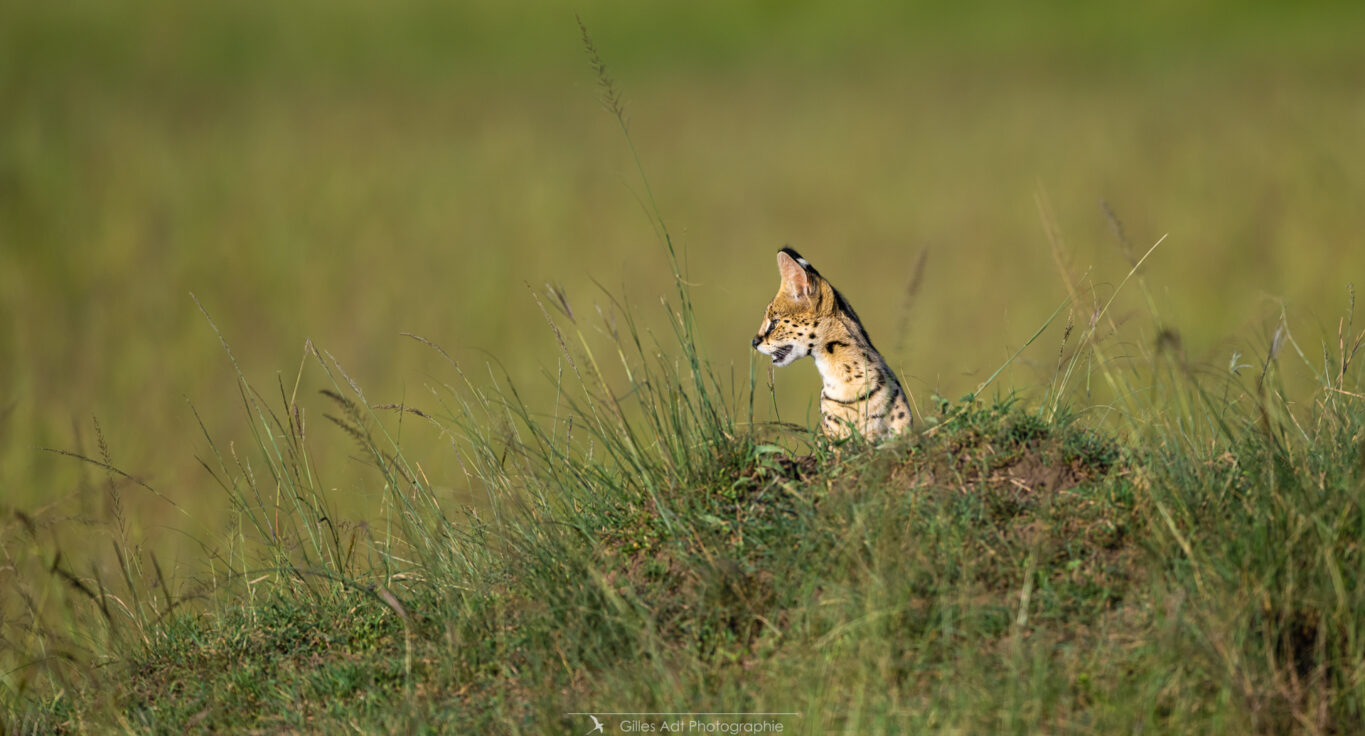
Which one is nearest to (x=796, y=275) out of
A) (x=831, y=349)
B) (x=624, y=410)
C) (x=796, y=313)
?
(x=796, y=313)

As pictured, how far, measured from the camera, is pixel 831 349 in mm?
4309

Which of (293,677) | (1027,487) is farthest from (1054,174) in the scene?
(293,677)

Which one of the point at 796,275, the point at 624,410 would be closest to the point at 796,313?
the point at 796,275

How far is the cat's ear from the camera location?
167 inches

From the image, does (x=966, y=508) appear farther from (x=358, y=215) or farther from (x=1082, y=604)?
(x=358, y=215)

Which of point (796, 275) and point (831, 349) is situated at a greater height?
point (796, 275)

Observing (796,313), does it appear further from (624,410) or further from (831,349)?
(624,410)

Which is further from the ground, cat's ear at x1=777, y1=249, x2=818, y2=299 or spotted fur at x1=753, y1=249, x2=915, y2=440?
cat's ear at x1=777, y1=249, x2=818, y2=299

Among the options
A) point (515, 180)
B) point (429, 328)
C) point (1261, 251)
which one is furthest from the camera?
point (515, 180)

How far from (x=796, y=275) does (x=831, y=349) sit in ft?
0.99

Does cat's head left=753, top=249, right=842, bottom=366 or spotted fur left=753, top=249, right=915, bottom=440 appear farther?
cat's head left=753, top=249, right=842, bottom=366

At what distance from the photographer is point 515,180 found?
15.9m

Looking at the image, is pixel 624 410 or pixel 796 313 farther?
pixel 624 410

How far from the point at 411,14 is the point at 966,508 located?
18.8 m
